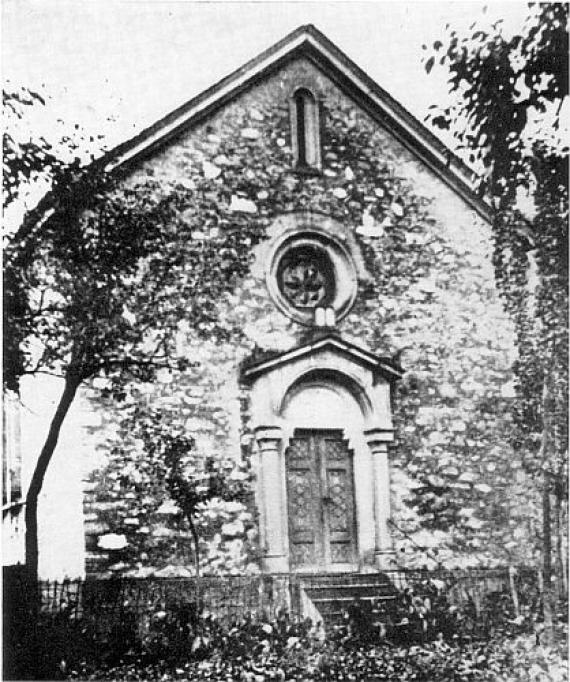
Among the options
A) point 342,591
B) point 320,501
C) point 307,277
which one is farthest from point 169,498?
point 307,277

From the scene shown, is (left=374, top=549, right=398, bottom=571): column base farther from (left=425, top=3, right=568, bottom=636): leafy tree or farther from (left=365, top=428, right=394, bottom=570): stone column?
(left=425, top=3, right=568, bottom=636): leafy tree

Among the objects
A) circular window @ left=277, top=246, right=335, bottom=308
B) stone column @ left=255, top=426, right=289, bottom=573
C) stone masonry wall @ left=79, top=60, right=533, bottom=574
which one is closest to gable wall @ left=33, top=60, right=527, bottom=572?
stone masonry wall @ left=79, top=60, right=533, bottom=574

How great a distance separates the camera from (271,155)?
24.5 ft

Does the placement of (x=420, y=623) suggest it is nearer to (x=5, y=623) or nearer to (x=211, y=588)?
(x=211, y=588)

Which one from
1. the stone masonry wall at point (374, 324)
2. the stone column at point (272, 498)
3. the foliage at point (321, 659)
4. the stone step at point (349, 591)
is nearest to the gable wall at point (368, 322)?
the stone masonry wall at point (374, 324)

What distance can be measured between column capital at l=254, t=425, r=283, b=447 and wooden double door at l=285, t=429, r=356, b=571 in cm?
18

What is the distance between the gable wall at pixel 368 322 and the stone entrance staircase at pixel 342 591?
0.99 ft

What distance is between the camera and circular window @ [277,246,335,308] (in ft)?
24.8

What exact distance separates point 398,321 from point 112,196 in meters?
2.36

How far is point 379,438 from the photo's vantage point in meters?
7.54

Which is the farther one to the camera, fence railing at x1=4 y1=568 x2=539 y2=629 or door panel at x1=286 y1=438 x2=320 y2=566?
door panel at x1=286 y1=438 x2=320 y2=566

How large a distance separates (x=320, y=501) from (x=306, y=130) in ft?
9.18

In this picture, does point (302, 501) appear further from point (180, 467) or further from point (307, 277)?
point (307, 277)

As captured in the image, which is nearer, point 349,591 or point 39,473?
point 39,473
